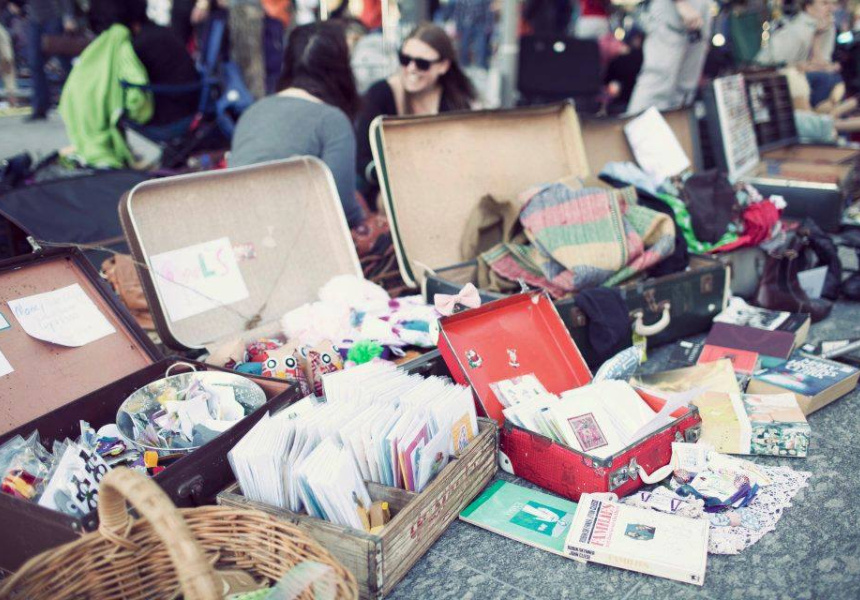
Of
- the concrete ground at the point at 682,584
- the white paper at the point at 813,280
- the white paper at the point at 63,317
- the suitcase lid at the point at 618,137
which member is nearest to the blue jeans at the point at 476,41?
the suitcase lid at the point at 618,137

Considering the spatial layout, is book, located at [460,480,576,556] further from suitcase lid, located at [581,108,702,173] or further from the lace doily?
suitcase lid, located at [581,108,702,173]

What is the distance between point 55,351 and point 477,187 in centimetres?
194

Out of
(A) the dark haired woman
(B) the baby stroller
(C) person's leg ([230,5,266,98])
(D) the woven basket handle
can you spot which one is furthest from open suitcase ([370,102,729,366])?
(C) person's leg ([230,5,266,98])

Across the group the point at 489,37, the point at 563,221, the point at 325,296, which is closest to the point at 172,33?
the point at 325,296

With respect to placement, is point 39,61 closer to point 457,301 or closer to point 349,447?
point 457,301

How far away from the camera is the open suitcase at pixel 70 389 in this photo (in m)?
1.44

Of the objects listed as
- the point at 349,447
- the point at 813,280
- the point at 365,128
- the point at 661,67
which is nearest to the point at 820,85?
the point at 661,67

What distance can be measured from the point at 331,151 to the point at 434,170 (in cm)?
50

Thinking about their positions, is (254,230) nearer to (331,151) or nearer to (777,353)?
(331,151)

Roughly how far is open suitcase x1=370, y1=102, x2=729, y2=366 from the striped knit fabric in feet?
0.42

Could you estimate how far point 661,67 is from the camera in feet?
15.9

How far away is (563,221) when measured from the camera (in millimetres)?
2775

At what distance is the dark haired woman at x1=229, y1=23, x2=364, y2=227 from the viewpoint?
306 centimetres

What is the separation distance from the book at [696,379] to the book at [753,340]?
256 millimetres
